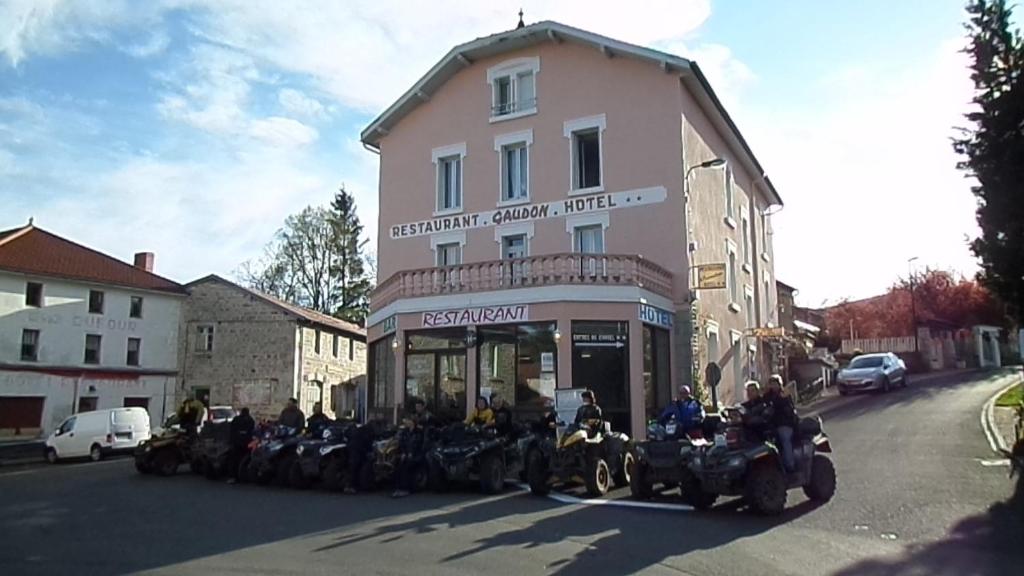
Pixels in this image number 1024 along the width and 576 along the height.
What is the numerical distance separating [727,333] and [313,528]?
16.6m

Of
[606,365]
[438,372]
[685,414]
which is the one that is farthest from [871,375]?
[685,414]

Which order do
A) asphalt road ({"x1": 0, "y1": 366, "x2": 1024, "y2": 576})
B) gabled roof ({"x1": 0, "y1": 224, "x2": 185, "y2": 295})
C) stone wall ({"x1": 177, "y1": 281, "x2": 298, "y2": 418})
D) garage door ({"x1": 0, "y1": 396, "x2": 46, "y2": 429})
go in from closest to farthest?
asphalt road ({"x1": 0, "y1": 366, "x2": 1024, "y2": 576}) → garage door ({"x1": 0, "y1": 396, "x2": 46, "y2": 429}) → gabled roof ({"x1": 0, "y1": 224, "x2": 185, "y2": 295}) → stone wall ({"x1": 177, "y1": 281, "x2": 298, "y2": 418})

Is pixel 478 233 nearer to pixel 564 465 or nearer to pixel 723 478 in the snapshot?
pixel 564 465

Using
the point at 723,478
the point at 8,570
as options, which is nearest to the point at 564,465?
the point at 723,478

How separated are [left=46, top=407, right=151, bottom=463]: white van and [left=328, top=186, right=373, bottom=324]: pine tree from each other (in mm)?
23490

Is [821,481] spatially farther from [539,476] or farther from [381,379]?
[381,379]

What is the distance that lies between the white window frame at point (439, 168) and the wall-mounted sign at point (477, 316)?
5.27m

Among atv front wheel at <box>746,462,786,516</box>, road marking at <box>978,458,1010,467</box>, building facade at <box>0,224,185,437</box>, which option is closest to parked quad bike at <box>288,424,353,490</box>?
atv front wheel at <box>746,462,786,516</box>

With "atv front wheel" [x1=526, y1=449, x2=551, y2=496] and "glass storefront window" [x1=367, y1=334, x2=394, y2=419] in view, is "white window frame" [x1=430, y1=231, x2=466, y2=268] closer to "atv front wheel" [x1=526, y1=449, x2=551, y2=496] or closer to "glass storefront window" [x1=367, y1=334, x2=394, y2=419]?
"glass storefront window" [x1=367, y1=334, x2=394, y2=419]

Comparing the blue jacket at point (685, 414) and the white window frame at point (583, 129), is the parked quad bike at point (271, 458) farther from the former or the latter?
the white window frame at point (583, 129)

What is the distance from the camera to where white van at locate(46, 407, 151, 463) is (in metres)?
24.3

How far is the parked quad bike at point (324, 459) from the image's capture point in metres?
14.0

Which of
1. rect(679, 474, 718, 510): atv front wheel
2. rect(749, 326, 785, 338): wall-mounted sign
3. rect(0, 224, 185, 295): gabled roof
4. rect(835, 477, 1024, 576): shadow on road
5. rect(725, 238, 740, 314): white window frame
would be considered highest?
rect(0, 224, 185, 295): gabled roof

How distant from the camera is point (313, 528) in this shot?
995 cm
